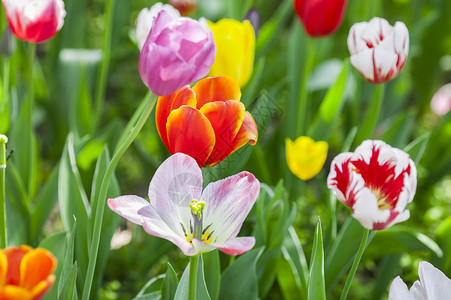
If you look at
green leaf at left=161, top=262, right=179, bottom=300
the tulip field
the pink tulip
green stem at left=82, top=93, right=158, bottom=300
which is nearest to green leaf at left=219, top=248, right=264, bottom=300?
the tulip field

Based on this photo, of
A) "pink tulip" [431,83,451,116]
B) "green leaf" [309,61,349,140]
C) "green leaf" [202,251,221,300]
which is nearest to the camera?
"green leaf" [202,251,221,300]

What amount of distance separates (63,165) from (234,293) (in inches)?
15.8

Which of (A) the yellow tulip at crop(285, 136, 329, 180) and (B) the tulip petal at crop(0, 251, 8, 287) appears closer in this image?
(B) the tulip petal at crop(0, 251, 8, 287)

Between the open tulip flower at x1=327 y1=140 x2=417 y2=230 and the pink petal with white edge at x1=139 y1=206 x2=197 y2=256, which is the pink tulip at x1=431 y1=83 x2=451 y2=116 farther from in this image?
the pink petal with white edge at x1=139 y1=206 x2=197 y2=256

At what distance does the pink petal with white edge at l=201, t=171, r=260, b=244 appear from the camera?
0.72m

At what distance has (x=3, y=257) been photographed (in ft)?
1.90

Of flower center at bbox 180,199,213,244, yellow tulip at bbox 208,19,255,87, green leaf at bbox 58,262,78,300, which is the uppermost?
yellow tulip at bbox 208,19,255,87

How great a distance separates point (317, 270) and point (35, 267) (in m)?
0.42

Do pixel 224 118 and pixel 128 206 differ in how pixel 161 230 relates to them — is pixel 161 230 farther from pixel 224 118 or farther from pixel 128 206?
pixel 224 118

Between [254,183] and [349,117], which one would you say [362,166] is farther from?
[349,117]

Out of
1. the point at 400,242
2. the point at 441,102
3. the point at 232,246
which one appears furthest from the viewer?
the point at 441,102

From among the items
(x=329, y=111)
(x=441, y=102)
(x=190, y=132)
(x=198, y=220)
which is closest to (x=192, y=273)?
(x=198, y=220)

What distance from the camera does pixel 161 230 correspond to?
685 mm

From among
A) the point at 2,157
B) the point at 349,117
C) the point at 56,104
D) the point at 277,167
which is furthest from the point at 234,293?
the point at 56,104
